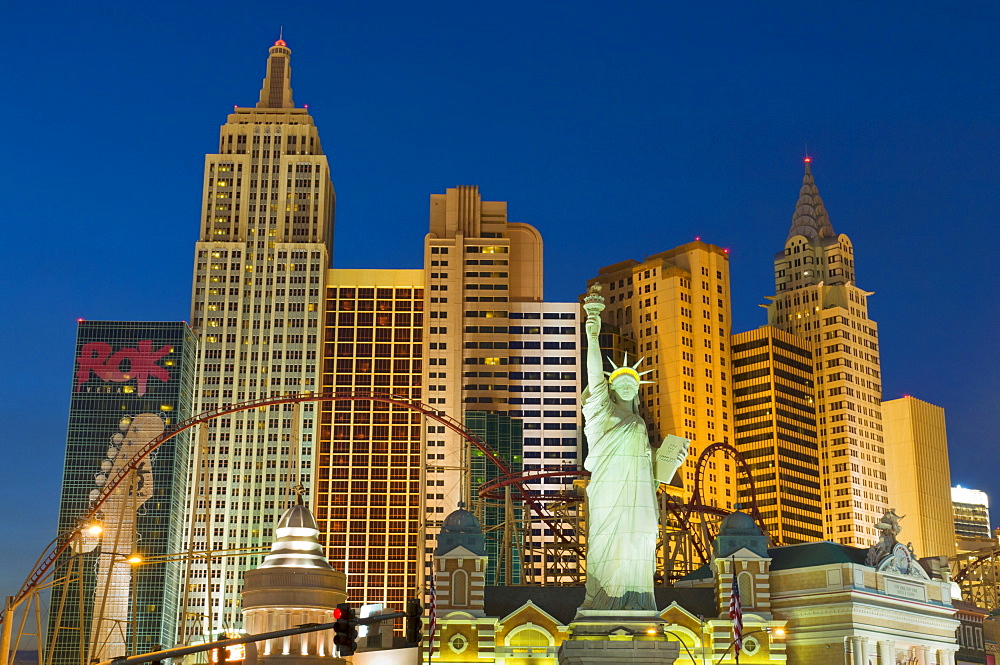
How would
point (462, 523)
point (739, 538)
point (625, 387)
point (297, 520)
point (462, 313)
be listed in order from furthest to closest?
point (462, 313) < point (462, 523) < point (739, 538) < point (297, 520) < point (625, 387)

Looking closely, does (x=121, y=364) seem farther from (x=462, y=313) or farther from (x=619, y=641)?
(x=619, y=641)

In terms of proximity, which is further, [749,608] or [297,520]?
[749,608]

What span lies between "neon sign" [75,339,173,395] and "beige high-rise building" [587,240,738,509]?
68527 mm

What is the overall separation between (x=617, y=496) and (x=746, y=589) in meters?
12.7

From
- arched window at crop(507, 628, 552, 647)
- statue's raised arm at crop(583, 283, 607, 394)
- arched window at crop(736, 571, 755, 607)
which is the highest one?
statue's raised arm at crop(583, 283, 607, 394)

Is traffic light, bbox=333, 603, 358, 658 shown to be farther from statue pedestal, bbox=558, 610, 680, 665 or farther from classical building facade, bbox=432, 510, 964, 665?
classical building facade, bbox=432, 510, 964, 665

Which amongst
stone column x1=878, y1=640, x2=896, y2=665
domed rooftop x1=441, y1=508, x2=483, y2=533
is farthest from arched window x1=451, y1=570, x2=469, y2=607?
stone column x1=878, y1=640, x2=896, y2=665

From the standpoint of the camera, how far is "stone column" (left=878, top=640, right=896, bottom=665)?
81.5 meters

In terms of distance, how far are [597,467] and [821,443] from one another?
433ft

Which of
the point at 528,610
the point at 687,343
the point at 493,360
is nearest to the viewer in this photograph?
the point at 528,610

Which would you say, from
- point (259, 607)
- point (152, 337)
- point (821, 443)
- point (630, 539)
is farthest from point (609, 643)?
point (821, 443)

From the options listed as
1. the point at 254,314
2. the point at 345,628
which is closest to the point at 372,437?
the point at 254,314

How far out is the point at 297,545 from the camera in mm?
77000

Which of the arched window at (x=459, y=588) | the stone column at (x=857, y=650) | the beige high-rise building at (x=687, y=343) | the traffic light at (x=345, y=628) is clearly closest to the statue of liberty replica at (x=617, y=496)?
the arched window at (x=459, y=588)
